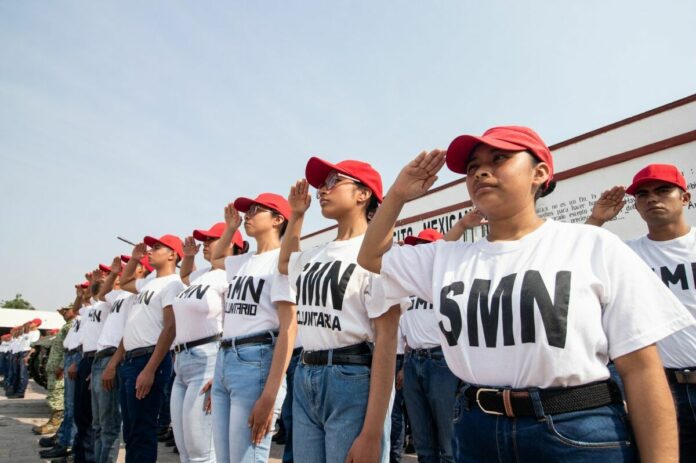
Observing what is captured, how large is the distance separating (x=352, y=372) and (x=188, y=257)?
3.71 m

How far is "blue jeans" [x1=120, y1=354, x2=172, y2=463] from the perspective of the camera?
449 centimetres

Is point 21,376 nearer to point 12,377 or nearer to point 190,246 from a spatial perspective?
point 12,377

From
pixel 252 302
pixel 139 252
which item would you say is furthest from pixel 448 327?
pixel 139 252

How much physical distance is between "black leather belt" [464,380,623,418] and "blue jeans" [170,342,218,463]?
2684 mm

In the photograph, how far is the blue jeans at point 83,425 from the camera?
241 inches

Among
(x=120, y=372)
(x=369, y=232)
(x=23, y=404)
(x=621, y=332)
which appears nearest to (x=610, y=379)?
(x=621, y=332)

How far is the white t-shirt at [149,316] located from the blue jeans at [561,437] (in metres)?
3.80

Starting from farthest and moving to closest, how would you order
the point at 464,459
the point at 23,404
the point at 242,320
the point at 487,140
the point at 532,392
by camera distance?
the point at 23,404 < the point at 242,320 < the point at 487,140 < the point at 464,459 < the point at 532,392

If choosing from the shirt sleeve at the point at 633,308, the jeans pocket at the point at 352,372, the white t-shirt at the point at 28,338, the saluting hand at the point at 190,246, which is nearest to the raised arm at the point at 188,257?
the saluting hand at the point at 190,246

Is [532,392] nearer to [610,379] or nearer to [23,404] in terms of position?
[610,379]

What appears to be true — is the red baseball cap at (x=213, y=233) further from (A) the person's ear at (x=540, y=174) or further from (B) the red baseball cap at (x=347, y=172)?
(A) the person's ear at (x=540, y=174)

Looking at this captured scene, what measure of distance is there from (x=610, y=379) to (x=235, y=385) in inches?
94.6

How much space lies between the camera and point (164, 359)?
4.87 m

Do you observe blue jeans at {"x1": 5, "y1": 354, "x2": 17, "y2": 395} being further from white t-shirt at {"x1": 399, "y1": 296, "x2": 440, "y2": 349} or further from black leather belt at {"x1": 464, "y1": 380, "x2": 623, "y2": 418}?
black leather belt at {"x1": 464, "y1": 380, "x2": 623, "y2": 418}
